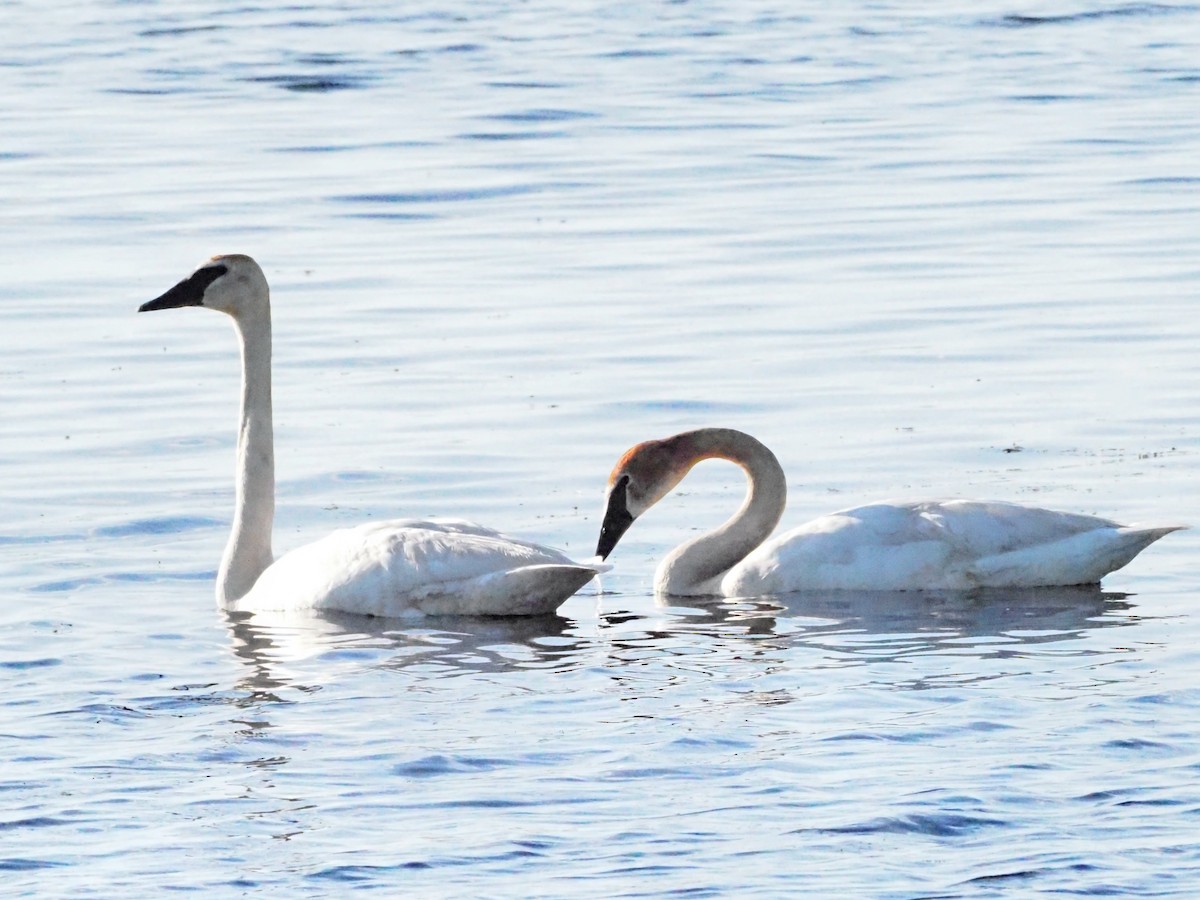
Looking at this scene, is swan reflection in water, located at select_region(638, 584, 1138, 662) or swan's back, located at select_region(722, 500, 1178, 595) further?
swan's back, located at select_region(722, 500, 1178, 595)

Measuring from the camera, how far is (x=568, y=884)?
273 inches

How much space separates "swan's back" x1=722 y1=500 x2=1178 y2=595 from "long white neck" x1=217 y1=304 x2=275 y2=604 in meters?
2.42

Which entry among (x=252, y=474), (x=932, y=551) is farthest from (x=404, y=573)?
(x=932, y=551)

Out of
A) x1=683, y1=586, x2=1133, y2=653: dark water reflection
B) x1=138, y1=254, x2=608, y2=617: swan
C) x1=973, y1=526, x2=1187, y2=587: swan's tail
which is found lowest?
x1=683, y1=586, x2=1133, y2=653: dark water reflection

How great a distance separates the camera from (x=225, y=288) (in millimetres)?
11992

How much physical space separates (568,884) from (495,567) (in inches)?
149

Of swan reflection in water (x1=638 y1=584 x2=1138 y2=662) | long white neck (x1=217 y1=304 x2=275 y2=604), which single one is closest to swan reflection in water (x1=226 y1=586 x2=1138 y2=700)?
swan reflection in water (x1=638 y1=584 x2=1138 y2=662)

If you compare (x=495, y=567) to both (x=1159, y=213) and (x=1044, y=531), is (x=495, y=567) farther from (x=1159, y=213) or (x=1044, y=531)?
(x=1159, y=213)

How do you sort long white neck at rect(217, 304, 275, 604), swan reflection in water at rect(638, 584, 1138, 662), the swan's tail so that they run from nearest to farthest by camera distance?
swan reflection in water at rect(638, 584, 1138, 662), the swan's tail, long white neck at rect(217, 304, 275, 604)

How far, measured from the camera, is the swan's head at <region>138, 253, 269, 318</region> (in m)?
11.9

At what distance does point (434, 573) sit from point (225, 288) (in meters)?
2.15

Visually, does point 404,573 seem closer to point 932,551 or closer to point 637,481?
point 637,481

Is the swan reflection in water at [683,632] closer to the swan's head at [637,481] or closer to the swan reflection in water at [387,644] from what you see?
the swan reflection in water at [387,644]

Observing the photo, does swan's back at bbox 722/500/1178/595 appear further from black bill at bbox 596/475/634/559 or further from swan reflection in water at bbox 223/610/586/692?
swan reflection in water at bbox 223/610/586/692
